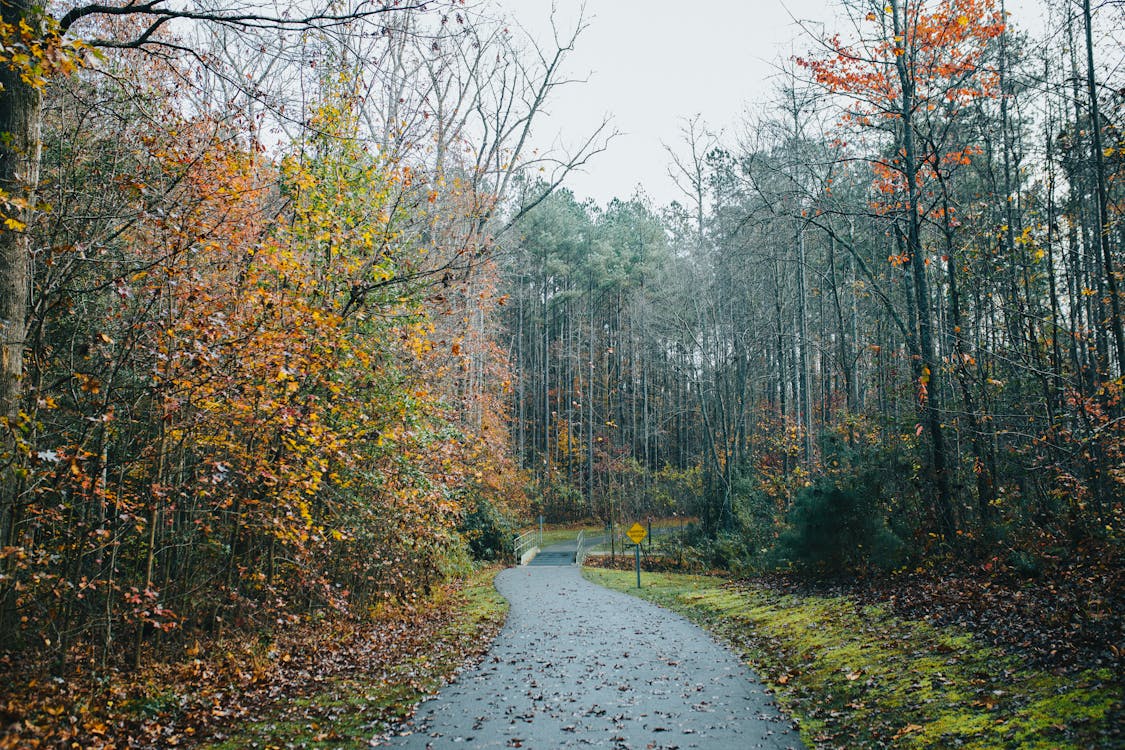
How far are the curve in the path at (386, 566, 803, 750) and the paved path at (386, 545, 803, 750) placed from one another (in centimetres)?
1

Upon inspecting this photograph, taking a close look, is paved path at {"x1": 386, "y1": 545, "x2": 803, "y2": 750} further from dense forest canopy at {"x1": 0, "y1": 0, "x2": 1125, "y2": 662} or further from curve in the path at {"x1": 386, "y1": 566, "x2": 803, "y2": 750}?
dense forest canopy at {"x1": 0, "y1": 0, "x2": 1125, "y2": 662}

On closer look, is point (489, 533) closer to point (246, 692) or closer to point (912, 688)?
point (246, 692)

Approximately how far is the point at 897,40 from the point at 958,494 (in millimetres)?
8724

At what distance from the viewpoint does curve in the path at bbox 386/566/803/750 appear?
607 centimetres

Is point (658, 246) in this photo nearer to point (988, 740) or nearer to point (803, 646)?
point (803, 646)

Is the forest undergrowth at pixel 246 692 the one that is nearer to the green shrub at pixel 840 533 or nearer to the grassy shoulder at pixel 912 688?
the grassy shoulder at pixel 912 688

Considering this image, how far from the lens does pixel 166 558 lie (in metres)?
7.87

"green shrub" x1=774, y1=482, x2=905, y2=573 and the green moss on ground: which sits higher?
"green shrub" x1=774, y1=482, x2=905, y2=573

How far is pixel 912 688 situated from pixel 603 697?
3.11m

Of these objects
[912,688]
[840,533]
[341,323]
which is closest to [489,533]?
[840,533]

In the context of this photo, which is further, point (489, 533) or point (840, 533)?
point (489, 533)

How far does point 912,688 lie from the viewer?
650 cm

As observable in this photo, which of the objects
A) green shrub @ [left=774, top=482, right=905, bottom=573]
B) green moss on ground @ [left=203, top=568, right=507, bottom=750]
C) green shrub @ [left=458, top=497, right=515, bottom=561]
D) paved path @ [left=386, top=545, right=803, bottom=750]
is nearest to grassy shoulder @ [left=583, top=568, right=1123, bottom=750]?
paved path @ [left=386, top=545, right=803, bottom=750]

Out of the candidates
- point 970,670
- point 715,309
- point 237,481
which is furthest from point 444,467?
point 715,309
